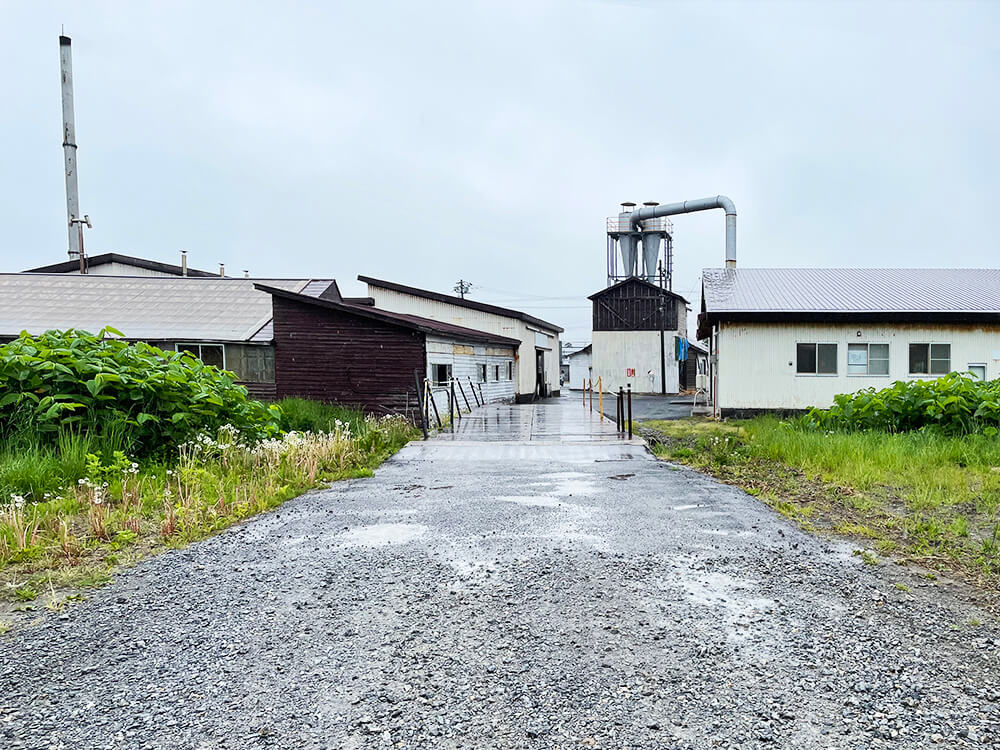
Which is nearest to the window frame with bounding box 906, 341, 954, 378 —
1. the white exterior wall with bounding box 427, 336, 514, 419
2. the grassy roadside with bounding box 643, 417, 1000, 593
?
the grassy roadside with bounding box 643, 417, 1000, 593

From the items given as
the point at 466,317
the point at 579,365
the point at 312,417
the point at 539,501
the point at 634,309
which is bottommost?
the point at 539,501

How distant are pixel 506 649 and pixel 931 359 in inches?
822

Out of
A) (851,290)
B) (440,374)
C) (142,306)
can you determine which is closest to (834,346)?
(851,290)

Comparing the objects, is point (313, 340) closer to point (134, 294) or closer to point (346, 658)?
point (134, 294)

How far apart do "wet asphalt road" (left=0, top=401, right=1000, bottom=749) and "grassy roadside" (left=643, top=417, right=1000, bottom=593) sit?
625 mm

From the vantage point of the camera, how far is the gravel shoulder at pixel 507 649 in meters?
2.65

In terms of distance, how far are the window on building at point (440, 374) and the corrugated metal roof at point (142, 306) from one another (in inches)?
191

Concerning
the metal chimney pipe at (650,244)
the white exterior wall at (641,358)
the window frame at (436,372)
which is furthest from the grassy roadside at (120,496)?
the metal chimney pipe at (650,244)

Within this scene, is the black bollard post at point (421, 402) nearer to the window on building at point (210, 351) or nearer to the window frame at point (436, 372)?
the window frame at point (436, 372)

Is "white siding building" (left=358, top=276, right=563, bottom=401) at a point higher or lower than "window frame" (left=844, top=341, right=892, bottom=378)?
higher

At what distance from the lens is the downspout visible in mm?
29359

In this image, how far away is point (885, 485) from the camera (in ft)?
24.6

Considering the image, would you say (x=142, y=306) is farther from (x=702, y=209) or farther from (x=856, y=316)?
(x=702, y=209)

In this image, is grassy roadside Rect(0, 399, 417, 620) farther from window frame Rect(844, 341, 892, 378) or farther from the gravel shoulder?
window frame Rect(844, 341, 892, 378)
